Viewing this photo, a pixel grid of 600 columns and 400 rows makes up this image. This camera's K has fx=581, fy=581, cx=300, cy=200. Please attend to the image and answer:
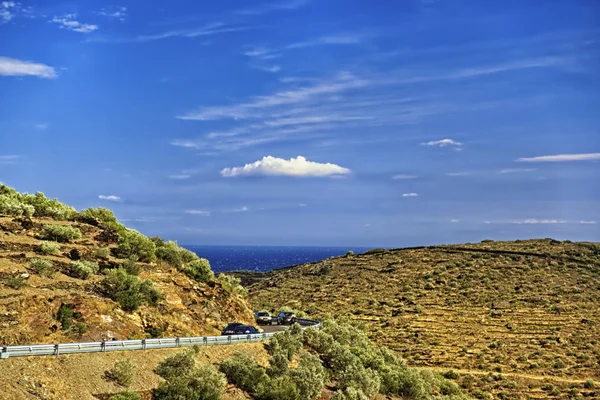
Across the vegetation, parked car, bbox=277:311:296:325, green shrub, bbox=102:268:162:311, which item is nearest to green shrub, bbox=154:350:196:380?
the vegetation

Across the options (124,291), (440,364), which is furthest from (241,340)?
(440,364)

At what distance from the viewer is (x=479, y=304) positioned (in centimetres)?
6544

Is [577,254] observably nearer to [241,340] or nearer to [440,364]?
[440,364]

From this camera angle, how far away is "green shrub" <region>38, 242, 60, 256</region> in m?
33.2

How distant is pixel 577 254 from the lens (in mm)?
85688

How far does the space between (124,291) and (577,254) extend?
245 feet

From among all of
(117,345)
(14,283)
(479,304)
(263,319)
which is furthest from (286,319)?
(479,304)

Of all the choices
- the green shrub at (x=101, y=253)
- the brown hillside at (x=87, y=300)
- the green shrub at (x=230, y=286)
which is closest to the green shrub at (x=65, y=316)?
the brown hillside at (x=87, y=300)

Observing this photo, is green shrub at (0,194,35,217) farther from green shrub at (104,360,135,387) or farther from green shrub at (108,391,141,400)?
green shrub at (108,391,141,400)

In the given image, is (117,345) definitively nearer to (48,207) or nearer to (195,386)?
(195,386)

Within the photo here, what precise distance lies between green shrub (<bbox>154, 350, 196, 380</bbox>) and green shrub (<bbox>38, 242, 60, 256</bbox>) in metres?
13.7

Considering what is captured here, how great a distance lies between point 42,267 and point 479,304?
49.3 metres

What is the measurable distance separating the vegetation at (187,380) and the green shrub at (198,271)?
14.4 meters

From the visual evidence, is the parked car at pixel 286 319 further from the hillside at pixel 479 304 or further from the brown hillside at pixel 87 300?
the hillside at pixel 479 304
